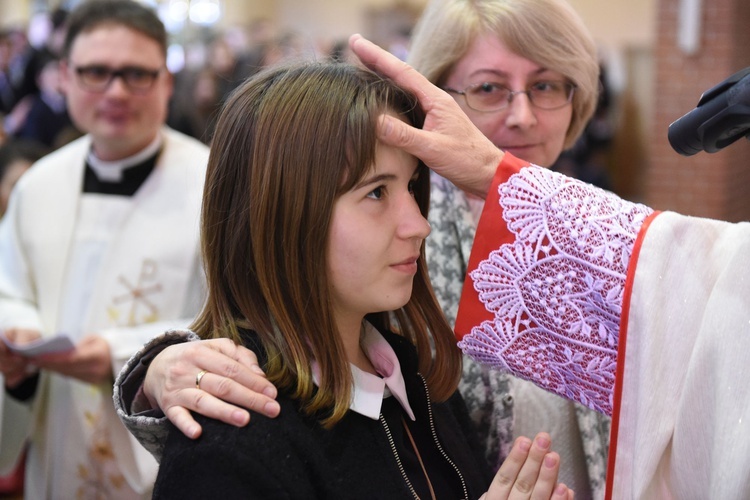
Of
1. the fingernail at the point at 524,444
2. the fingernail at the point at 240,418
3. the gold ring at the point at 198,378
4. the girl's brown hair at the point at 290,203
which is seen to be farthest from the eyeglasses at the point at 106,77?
the fingernail at the point at 524,444

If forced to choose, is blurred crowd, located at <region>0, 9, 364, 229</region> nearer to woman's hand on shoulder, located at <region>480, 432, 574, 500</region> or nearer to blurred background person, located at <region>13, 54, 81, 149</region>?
blurred background person, located at <region>13, 54, 81, 149</region>

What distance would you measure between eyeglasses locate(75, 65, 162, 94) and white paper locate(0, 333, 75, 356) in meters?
0.81

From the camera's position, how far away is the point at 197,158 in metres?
2.83

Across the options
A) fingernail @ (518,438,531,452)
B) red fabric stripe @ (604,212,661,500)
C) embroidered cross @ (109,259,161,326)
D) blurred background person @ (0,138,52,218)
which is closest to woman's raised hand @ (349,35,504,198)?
red fabric stripe @ (604,212,661,500)

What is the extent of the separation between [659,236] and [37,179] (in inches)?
82.1

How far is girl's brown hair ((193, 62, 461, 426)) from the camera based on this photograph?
137 centimetres

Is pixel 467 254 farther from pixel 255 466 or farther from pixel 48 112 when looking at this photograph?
pixel 48 112

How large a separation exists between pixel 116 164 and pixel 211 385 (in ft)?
A: 5.44

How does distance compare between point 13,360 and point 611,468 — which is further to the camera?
point 13,360

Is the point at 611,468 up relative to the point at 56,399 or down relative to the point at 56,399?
up

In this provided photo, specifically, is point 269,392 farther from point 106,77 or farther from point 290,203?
point 106,77

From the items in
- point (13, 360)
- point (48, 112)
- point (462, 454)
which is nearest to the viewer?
point (462, 454)

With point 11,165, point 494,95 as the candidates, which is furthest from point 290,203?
point 11,165

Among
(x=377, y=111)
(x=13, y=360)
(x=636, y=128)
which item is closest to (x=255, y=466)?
(x=377, y=111)
